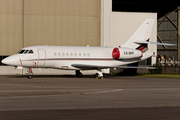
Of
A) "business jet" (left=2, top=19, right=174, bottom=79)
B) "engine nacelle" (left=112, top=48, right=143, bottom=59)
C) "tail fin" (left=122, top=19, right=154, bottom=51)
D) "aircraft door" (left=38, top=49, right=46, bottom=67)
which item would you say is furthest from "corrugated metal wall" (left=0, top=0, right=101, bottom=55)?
"aircraft door" (left=38, top=49, right=46, bottom=67)

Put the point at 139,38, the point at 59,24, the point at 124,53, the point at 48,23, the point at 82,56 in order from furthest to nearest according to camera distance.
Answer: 1. the point at 59,24
2. the point at 48,23
3. the point at 139,38
4. the point at 124,53
5. the point at 82,56

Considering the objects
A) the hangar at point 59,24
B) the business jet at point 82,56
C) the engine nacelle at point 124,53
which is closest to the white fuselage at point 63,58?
the business jet at point 82,56

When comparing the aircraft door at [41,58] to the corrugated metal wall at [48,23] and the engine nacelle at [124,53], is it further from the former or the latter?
the corrugated metal wall at [48,23]

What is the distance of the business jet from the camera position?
3019 cm

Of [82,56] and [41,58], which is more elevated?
[82,56]

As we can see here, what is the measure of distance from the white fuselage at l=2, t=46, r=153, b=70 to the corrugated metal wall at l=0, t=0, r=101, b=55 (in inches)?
372

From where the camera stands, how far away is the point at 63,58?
31.7 meters

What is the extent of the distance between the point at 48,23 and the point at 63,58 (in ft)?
37.8

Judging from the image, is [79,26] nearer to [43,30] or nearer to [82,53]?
[43,30]

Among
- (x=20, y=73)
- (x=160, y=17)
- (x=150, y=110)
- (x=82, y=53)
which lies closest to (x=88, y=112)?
(x=150, y=110)

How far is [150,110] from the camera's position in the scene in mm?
10234

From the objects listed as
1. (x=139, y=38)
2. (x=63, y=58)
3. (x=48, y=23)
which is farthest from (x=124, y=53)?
(x=48, y=23)

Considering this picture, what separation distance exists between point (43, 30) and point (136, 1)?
93.7ft

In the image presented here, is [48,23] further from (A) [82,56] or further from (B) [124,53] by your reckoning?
(B) [124,53]
